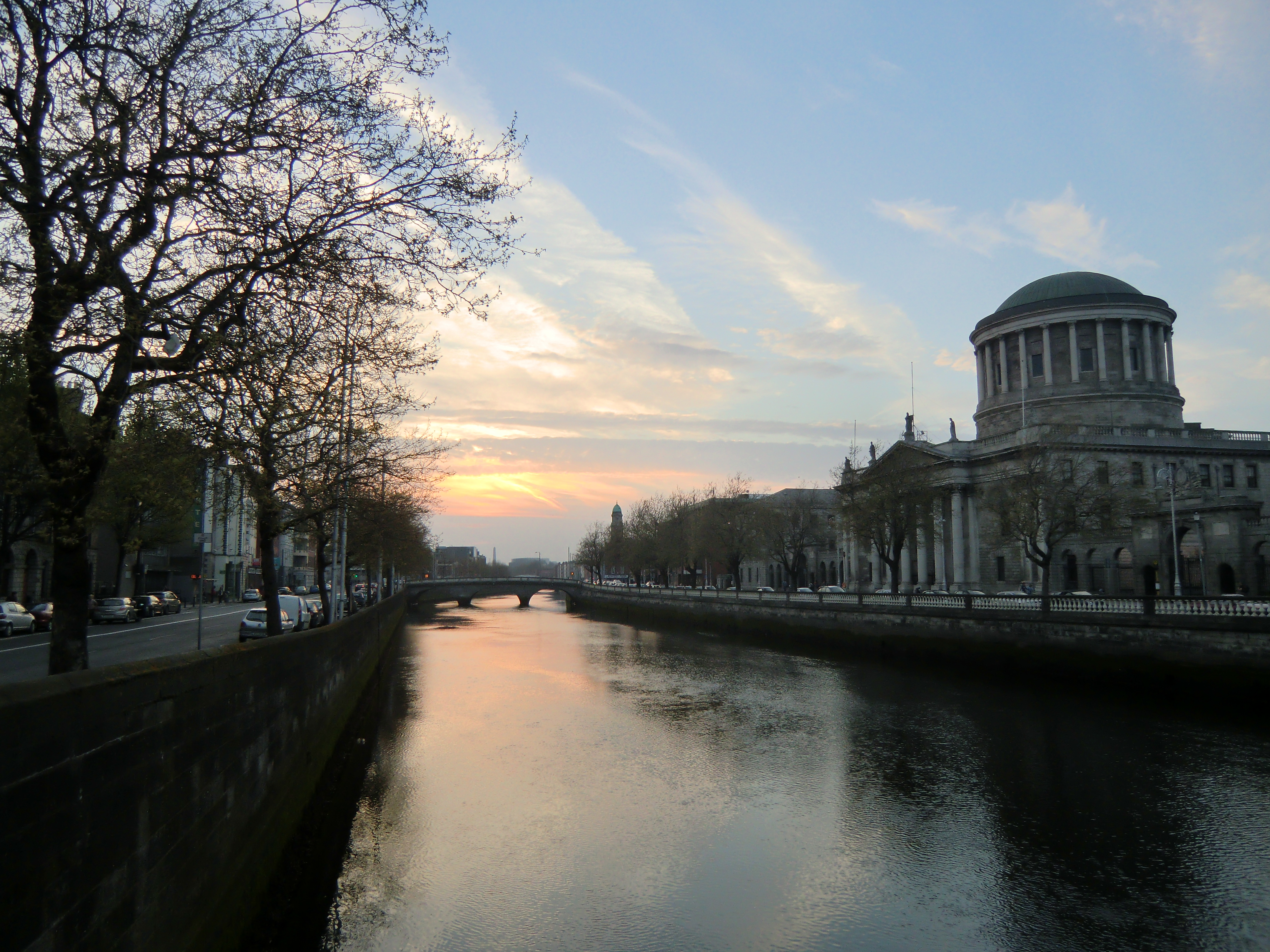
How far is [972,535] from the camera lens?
72.6 meters

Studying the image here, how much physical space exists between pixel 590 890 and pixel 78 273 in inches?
349

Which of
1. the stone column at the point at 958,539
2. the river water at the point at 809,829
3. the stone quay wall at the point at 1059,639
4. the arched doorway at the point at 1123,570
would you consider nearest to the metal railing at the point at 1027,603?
the stone quay wall at the point at 1059,639

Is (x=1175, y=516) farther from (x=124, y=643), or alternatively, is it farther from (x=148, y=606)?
(x=148, y=606)

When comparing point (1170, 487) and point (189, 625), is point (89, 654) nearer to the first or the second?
point (189, 625)

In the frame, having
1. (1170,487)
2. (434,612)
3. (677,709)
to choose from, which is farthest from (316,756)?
(434,612)

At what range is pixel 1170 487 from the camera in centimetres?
4747

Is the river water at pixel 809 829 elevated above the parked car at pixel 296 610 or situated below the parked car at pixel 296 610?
below

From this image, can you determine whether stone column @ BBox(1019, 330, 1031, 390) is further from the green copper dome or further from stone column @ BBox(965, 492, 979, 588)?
stone column @ BBox(965, 492, 979, 588)

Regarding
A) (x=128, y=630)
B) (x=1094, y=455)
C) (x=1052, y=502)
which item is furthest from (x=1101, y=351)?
(x=128, y=630)

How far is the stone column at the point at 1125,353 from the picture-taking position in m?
76.8

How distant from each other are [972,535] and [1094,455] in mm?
13485

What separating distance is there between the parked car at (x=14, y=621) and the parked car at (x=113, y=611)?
5.66 metres

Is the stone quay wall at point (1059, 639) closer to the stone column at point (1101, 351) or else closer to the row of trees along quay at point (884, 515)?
the row of trees along quay at point (884, 515)

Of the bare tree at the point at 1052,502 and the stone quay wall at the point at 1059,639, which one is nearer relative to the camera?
the stone quay wall at the point at 1059,639
